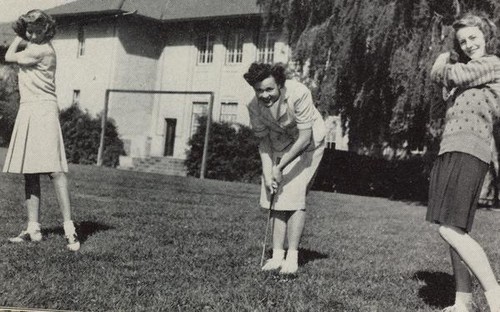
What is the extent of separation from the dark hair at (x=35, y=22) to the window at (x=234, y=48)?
24208 millimetres

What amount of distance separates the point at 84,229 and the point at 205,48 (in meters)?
24.9

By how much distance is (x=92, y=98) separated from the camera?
30.2 meters

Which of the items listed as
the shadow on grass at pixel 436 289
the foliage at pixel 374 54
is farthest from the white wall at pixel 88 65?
the shadow on grass at pixel 436 289

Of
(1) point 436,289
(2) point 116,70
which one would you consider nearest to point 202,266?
(1) point 436,289

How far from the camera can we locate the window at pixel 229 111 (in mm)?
29453

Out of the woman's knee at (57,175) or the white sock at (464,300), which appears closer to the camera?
the white sock at (464,300)

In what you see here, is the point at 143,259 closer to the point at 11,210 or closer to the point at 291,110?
the point at 291,110

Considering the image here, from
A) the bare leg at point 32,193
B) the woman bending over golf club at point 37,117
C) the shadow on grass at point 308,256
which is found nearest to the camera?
the woman bending over golf club at point 37,117

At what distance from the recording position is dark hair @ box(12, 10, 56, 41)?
16.8 feet

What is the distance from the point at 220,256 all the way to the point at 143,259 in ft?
2.39

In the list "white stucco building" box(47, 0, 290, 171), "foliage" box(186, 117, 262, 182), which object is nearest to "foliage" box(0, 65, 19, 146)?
"foliage" box(186, 117, 262, 182)

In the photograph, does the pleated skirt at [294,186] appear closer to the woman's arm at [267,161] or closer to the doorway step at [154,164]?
the woman's arm at [267,161]

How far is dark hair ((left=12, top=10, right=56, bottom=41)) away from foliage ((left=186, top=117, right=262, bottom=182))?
17.2 metres

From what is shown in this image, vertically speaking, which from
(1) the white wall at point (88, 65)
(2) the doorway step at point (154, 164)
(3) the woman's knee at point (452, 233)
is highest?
(1) the white wall at point (88, 65)
